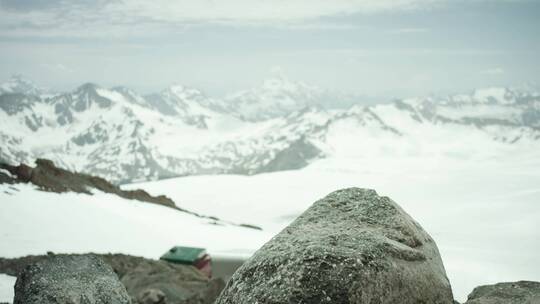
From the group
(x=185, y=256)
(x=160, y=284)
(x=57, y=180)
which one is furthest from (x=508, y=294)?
(x=57, y=180)

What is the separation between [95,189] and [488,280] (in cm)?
5498

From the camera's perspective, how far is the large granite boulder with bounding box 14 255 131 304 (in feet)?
31.0

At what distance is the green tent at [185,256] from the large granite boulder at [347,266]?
2775 centimetres

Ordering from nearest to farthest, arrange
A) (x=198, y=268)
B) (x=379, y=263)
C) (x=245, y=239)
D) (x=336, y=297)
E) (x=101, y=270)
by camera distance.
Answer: (x=336, y=297)
(x=379, y=263)
(x=101, y=270)
(x=198, y=268)
(x=245, y=239)

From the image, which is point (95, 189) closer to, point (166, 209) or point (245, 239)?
point (166, 209)

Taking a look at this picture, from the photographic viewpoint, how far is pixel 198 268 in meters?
33.6

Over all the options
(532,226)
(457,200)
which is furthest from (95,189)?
(457,200)

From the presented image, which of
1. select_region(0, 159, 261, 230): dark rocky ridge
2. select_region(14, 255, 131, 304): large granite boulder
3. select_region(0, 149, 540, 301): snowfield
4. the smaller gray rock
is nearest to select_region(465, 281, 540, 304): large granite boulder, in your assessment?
select_region(14, 255, 131, 304): large granite boulder

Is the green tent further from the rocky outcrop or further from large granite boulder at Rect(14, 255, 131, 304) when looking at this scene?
the rocky outcrop

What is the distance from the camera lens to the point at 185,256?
34312 mm

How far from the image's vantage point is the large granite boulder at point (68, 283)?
946 cm

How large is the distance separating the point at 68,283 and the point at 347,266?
7.58 meters

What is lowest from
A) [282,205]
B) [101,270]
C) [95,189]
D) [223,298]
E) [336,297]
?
[282,205]

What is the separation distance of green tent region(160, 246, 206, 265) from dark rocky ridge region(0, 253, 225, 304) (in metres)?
2.85
